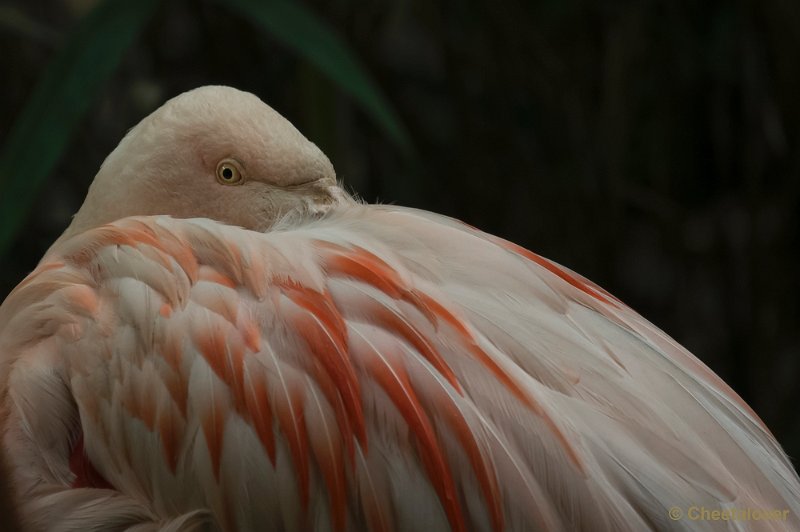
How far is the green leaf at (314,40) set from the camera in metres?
1.85

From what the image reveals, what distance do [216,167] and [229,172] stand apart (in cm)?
2

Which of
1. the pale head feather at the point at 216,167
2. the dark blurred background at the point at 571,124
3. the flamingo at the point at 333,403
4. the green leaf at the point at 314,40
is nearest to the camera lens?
the flamingo at the point at 333,403

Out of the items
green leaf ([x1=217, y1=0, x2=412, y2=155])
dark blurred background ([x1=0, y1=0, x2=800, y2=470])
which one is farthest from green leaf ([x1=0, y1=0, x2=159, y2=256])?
dark blurred background ([x1=0, y1=0, x2=800, y2=470])

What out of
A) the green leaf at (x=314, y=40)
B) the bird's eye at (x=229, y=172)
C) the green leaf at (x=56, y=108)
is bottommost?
the green leaf at (x=56, y=108)

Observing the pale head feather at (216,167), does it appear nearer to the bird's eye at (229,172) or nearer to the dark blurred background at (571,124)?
the bird's eye at (229,172)

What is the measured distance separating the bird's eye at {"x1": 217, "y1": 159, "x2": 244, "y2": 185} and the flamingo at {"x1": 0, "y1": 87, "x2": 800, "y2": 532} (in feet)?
0.37

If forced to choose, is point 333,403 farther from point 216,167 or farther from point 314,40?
point 314,40

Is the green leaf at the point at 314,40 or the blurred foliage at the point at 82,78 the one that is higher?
the green leaf at the point at 314,40

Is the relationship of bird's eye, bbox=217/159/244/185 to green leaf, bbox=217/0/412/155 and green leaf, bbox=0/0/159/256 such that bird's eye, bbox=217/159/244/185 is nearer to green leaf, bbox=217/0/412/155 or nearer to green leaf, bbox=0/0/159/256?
green leaf, bbox=0/0/159/256

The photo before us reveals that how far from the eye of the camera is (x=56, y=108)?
165 centimetres

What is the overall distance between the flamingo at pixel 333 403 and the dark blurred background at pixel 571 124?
4.94ft

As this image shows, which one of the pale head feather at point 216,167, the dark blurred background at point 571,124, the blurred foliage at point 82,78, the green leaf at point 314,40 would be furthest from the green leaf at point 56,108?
the dark blurred background at point 571,124

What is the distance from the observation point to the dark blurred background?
2676mm

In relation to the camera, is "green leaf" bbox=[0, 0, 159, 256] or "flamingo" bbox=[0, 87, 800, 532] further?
"green leaf" bbox=[0, 0, 159, 256]
